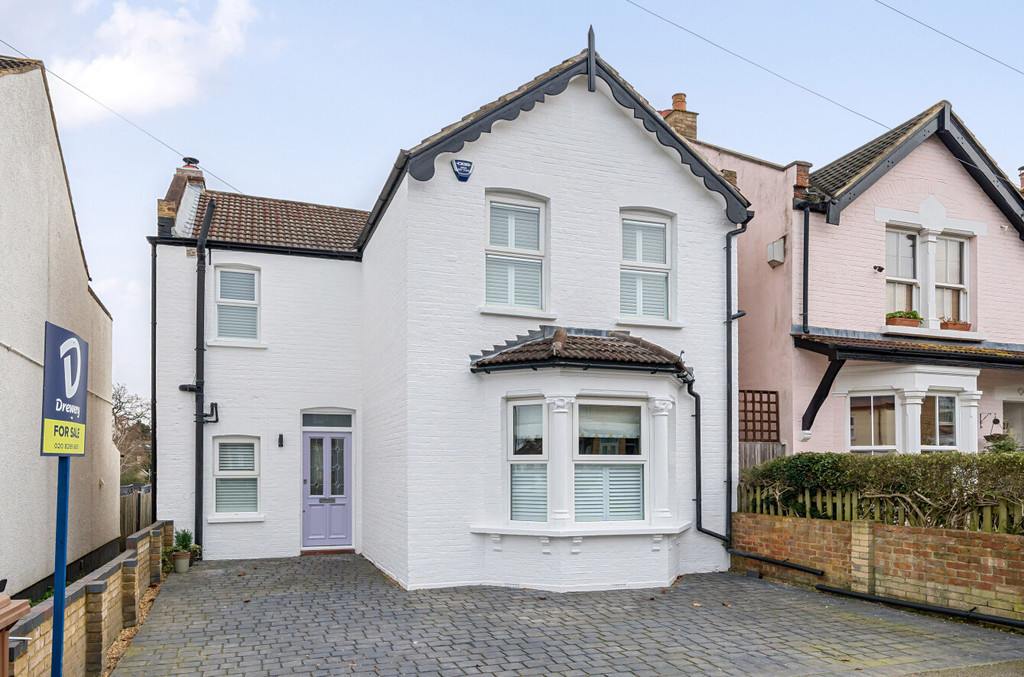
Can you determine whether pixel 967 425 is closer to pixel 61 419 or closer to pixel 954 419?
pixel 954 419

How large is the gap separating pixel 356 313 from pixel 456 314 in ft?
13.6

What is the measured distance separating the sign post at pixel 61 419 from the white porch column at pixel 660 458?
7.88m

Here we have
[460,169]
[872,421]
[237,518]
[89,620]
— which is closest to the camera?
[89,620]

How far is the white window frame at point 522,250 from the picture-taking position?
11883 millimetres

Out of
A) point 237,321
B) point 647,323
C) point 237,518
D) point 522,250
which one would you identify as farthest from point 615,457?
point 237,321

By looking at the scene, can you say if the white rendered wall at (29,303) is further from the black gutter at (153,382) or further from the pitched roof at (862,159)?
the pitched roof at (862,159)

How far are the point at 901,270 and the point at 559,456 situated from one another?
831 cm

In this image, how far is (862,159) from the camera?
14914 mm

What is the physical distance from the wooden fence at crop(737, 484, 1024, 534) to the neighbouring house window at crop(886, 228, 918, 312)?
5.03 meters

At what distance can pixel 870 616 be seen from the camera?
365 inches

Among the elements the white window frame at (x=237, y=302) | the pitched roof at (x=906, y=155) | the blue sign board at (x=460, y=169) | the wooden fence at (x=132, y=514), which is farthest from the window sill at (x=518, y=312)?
the wooden fence at (x=132, y=514)

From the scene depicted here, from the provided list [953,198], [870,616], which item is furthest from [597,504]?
[953,198]

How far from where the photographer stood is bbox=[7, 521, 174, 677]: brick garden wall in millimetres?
5203

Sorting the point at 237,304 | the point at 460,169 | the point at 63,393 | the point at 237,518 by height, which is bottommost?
the point at 237,518
